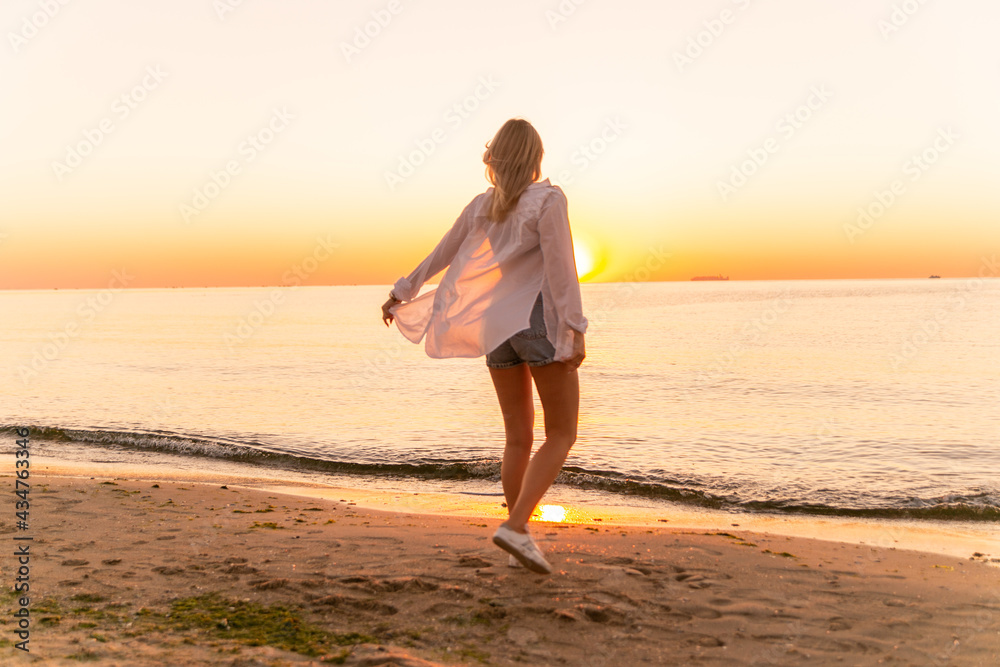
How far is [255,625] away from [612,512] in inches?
149

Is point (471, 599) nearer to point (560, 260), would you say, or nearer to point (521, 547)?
point (521, 547)

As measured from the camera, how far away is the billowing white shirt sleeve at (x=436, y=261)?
11.8 feet

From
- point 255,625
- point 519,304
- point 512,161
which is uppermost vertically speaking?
point 512,161

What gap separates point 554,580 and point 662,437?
6329 mm

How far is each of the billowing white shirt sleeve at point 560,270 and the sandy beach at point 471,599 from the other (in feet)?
3.83

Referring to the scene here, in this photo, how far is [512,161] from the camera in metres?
3.31

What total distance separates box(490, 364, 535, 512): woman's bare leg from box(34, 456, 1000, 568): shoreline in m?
1.94

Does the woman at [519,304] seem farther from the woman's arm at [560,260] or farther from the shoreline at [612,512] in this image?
the shoreline at [612,512]

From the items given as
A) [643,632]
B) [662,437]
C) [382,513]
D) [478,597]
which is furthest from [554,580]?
[662,437]

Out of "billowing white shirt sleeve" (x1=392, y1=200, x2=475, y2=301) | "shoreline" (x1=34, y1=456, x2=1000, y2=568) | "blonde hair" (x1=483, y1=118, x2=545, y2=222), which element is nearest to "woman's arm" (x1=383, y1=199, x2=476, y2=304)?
"billowing white shirt sleeve" (x1=392, y1=200, x2=475, y2=301)

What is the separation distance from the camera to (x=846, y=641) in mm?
2834

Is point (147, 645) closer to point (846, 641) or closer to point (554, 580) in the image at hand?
point (554, 580)

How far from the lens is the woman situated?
3.21 m

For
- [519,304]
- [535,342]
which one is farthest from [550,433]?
[519,304]
